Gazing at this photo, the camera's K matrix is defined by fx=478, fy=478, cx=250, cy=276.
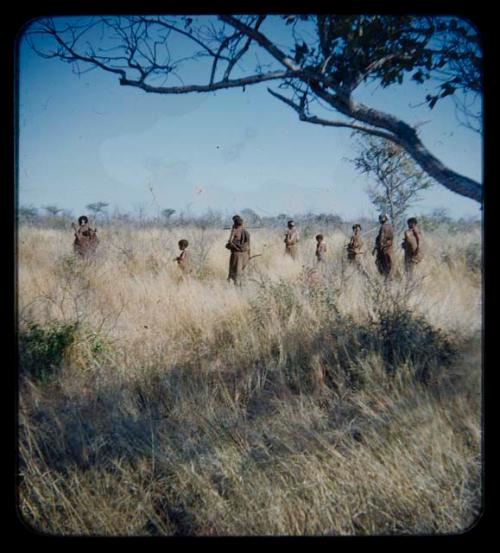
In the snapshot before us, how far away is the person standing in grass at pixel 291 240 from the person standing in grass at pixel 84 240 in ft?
10.7

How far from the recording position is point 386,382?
3068mm

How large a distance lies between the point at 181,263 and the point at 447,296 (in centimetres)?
533

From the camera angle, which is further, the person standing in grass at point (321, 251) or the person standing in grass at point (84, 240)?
the person standing in grass at point (84, 240)

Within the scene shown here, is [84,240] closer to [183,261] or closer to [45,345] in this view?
[183,261]

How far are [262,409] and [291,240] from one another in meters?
5.76

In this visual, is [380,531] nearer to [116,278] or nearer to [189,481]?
[189,481]

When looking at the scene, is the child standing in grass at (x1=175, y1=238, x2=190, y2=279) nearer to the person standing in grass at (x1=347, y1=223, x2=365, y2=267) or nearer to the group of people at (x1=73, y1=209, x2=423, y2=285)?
the group of people at (x1=73, y1=209, x2=423, y2=285)

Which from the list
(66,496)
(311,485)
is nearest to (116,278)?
(66,496)

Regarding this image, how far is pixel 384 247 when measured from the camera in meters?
5.81

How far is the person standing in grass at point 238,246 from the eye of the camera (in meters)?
7.76

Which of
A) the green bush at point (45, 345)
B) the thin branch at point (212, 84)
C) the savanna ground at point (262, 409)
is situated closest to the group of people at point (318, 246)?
the savanna ground at point (262, 409)

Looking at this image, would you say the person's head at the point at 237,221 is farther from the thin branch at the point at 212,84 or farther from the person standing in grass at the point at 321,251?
the thin branch at the point at 212,84

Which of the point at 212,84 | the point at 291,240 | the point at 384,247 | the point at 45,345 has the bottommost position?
the point at 45,345

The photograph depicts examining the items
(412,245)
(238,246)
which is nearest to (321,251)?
(238,246)
